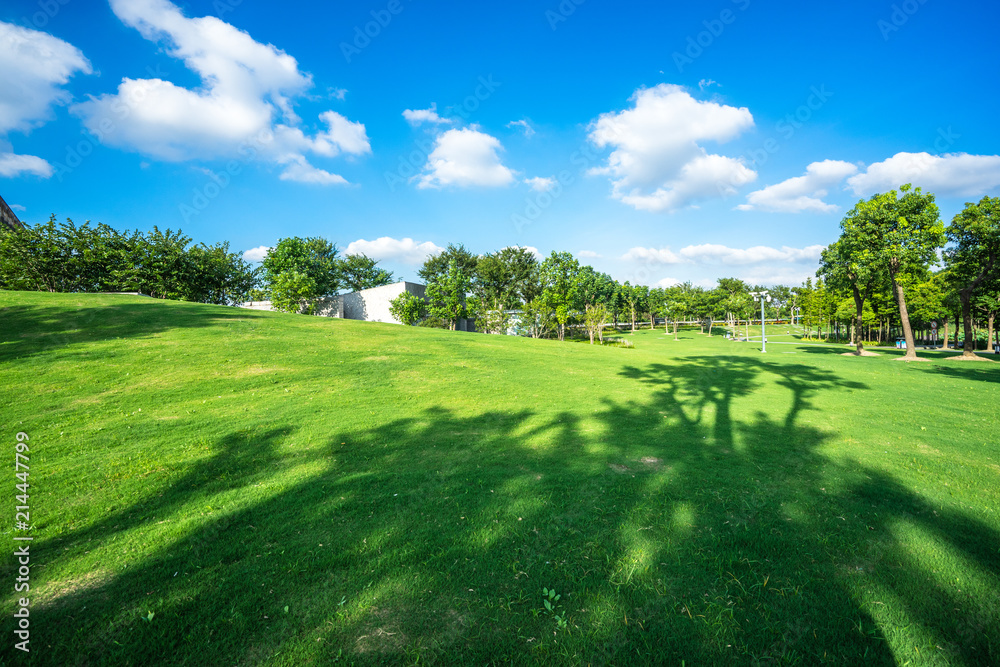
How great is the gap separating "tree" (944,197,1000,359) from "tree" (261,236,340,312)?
191ft

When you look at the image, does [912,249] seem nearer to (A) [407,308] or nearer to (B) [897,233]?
(B) [897,233]

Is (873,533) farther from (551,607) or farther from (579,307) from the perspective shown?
(579,307)

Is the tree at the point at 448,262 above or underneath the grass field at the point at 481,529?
above

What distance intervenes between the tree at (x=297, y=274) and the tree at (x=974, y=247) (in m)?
58.3

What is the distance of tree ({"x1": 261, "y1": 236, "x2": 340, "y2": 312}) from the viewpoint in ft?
157

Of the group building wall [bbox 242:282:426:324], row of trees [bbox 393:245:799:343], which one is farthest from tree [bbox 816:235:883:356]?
building wall [bbox 242:282:426:324]

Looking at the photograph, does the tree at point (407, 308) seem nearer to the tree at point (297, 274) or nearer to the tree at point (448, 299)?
the tree at point (448, 299)

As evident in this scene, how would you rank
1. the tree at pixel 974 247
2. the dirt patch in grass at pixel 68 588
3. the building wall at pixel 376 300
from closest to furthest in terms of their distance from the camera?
the dirt patch in grass at pixel 68 588 → the tree at pixel 974 247 → the building wall at pixel 376 300

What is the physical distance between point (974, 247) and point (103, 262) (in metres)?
70.2

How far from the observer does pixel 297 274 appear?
4878 cm

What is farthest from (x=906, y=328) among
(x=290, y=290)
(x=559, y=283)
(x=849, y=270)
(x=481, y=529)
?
(x=290, y=290)

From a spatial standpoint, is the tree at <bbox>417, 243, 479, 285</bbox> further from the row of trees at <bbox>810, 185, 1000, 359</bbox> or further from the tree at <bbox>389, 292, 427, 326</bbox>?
the row of trees at <bbox>810, 185, 1000, 359</bbox>

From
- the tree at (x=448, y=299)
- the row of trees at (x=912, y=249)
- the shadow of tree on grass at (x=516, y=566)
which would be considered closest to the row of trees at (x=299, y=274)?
the tree at (x=448, y=299)

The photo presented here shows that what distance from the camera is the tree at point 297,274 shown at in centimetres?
4778
